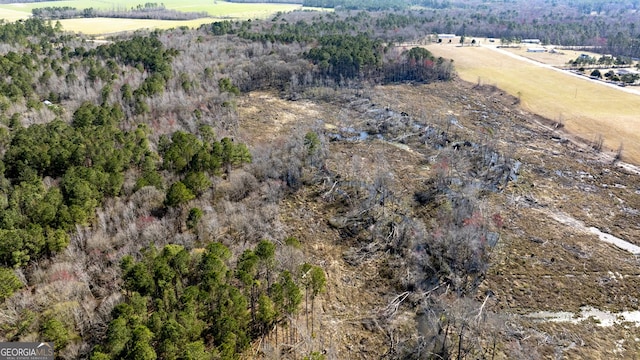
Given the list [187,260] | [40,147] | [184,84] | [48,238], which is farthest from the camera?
[184,84]

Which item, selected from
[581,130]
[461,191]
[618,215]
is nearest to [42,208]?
[461,191]

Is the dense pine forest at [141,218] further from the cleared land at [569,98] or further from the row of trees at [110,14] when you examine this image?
the row of trees at [110,14]

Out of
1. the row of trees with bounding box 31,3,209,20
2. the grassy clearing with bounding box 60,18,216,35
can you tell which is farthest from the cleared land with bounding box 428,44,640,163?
the row of trees with bounding box 31,3,209,20

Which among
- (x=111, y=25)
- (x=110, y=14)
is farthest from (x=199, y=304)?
(x=110, y=14)

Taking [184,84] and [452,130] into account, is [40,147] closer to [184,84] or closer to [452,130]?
[184,84]

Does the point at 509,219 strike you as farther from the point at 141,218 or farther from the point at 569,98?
the point at 569,98

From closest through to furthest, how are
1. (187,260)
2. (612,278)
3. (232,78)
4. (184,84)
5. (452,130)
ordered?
(187,260) → (612,278) → (452,130) → (184,84) → (232,78)

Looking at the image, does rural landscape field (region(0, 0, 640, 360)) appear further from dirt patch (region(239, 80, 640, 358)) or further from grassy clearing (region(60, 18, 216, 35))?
grassy clearing (region(60, 18, 216, 35))

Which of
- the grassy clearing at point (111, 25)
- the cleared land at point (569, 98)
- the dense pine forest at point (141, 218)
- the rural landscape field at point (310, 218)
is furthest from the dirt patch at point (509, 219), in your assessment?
the grassy clearing at point (111, 25)
